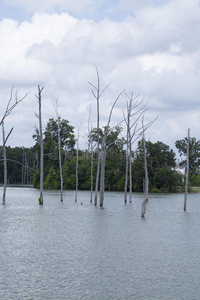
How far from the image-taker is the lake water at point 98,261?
12.7m

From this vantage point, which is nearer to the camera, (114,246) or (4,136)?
(114,246)

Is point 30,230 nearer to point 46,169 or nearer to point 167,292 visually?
point 167,292

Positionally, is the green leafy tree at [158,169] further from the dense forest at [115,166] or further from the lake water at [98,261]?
the lake water at [98,261]

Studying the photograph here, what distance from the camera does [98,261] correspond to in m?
16.8

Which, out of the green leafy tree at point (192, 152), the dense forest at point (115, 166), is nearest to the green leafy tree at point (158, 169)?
the dense forest at point (115, 166)

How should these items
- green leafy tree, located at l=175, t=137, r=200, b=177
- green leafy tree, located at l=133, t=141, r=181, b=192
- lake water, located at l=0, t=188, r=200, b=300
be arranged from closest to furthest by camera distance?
lake water, located at l=0, t=188, r=200, b=300
green leafy tree, located at l=133, t=141, r=181, b=192
green leafy tree, located at l=175, t=137, r=200, b=177

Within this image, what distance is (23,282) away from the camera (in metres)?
13.4

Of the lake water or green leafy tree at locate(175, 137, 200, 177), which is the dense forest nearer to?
green leafy tree at locate(175, 137, 200, 177)

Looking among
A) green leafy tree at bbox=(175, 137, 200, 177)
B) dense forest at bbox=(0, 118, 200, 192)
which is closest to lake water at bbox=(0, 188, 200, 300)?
dense forest at bbox=(0, 118, 200, 192)

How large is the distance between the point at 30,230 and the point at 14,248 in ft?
19.9

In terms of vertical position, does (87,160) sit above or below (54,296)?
above

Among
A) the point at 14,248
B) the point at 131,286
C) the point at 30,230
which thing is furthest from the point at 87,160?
the point at 131,286

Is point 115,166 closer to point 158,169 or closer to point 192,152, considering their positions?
point 158,169

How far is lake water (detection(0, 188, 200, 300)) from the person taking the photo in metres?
12.7
